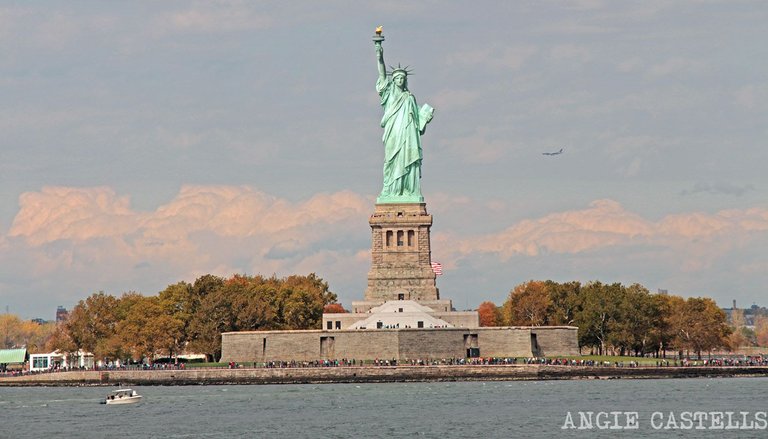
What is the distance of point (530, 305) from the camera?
134 metres

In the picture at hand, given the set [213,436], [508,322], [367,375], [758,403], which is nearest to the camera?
[213,436]

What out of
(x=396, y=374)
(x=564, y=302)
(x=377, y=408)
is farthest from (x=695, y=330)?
(x=377, y=408)

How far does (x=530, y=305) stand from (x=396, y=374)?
95.3 feet

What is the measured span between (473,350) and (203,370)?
1822 cm

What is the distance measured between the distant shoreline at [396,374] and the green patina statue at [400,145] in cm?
1817

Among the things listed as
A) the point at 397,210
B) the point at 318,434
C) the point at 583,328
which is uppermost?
the point at 397,210

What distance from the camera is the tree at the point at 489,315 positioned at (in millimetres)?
155475

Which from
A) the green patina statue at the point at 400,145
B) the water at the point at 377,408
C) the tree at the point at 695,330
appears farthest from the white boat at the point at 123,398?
the tree at the point at 695,330

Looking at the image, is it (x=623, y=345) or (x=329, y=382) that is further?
(x=623, y=345)

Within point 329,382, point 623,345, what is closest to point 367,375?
point 329,382

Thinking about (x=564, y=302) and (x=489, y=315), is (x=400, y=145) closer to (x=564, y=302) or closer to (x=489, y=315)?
(x=564, y=302)

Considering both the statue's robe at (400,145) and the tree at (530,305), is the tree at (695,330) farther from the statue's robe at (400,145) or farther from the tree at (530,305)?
the statue's robe at (400,145)

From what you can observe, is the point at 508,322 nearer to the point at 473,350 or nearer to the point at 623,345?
the point at 623,345

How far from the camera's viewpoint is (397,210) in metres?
121
